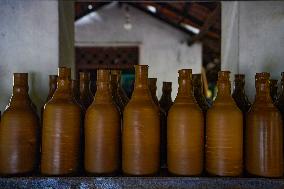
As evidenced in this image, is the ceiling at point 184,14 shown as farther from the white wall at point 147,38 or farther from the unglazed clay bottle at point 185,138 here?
the unglazed clay bottle at point 185,138

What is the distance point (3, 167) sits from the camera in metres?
1.30

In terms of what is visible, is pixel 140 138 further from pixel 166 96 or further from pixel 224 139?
pixel 166 96

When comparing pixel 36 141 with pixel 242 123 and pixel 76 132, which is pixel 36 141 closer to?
pixel 76 132

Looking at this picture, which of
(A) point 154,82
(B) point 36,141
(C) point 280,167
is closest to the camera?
(C) point 280,167

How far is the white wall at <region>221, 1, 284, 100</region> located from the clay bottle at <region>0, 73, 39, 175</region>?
3.78 feet

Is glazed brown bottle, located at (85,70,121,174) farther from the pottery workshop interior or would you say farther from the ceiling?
the ceiling

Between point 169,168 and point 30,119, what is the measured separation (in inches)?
22.4

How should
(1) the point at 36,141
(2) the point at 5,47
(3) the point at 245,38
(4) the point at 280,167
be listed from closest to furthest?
(4) the point at 280,167 → (1) the point at 36,141 → (2) the point at 5,47 → (3) the point at 245,38

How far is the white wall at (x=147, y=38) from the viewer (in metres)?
6.61

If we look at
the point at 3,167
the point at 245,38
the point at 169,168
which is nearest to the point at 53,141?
the point at 3,167

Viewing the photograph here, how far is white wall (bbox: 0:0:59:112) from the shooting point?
1.73 meters

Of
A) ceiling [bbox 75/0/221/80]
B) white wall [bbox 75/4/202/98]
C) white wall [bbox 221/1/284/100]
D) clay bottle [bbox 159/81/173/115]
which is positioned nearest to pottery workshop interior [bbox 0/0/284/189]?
clay bottle [bbox 159/81/173/115]

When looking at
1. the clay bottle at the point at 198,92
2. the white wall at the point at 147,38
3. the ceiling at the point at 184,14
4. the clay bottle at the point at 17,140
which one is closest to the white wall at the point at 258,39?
the clay bottle at the point at 198,92

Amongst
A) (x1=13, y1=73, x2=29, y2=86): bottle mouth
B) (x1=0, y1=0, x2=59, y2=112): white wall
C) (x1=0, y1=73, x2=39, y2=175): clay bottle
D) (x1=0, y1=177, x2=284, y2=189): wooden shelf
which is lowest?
(x1=0, y1=177, x2=284, y2=189): wooden shelf
